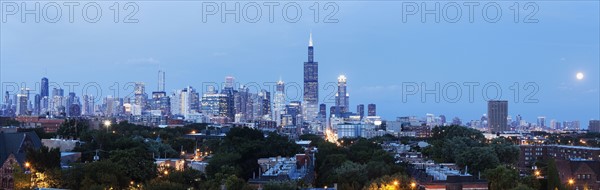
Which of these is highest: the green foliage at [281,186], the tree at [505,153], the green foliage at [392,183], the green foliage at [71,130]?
the green foliage at [71,130]

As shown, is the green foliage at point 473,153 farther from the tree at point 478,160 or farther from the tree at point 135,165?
the tree at point 135,165

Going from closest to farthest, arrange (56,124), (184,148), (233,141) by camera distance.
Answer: (233,141) → (184,148) → (56,124)

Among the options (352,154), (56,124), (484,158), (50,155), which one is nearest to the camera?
(50,155)

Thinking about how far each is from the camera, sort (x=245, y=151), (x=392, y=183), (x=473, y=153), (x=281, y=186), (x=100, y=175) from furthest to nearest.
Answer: (x=245, y=151) → (x=473, y=153) → (x=392, y=183) → (x=100, y=175) → (x=281, y=186)

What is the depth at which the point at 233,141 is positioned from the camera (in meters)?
80.4

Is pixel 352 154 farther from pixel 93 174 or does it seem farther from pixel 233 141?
pixel 93 174

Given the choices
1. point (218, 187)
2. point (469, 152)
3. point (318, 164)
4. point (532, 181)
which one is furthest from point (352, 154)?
point (218, 187)

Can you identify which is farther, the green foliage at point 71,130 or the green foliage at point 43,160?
the green foliage at point 71,130

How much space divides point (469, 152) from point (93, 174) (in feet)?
124

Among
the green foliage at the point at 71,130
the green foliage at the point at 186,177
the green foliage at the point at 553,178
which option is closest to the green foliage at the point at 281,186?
the green foliage at the point at 186,177

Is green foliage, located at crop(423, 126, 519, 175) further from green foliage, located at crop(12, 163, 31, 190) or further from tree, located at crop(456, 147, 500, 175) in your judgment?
green foliage, located at crop(12, 163, 31, 190)

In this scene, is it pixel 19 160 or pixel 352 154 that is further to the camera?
pixel 352 154

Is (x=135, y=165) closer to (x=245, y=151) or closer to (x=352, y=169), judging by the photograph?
(x=352, y=169)

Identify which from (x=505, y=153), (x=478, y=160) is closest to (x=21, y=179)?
(x=478, y=160)
